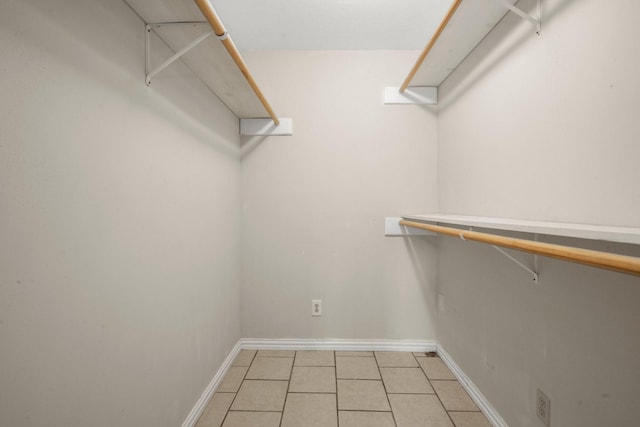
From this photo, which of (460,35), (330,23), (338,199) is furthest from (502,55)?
(338,199)

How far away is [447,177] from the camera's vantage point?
6.13 ft

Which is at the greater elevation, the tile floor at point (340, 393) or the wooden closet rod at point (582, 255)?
the wooden closet rod at point (582, 255)

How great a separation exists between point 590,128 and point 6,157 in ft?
5.08

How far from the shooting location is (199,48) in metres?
1.11

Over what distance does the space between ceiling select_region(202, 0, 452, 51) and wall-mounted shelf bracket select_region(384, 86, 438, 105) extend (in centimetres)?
31

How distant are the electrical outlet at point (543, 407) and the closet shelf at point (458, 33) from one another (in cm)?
143

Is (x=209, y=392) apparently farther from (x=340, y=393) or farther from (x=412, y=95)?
(x=412, y=95)

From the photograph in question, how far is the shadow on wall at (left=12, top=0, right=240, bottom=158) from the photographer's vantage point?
25.7 inches

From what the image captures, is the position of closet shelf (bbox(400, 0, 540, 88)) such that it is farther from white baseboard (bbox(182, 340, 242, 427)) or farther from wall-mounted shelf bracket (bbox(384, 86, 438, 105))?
white baseboard (bbox(182, 340, 242, 427))

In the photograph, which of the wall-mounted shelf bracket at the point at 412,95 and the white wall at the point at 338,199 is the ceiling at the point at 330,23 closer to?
the white wall at the point at 338,199

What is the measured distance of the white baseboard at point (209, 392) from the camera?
131cm

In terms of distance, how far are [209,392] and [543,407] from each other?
5.17 feet

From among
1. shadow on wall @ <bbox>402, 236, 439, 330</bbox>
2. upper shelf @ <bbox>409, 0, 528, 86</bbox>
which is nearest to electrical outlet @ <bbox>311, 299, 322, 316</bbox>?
shadow on wall @ <bbox>402, 236, 439, 330</bbox>

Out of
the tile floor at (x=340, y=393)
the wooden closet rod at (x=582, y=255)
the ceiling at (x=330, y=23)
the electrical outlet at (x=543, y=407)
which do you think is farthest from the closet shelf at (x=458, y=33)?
the tile floor at (x=340, y=393)
